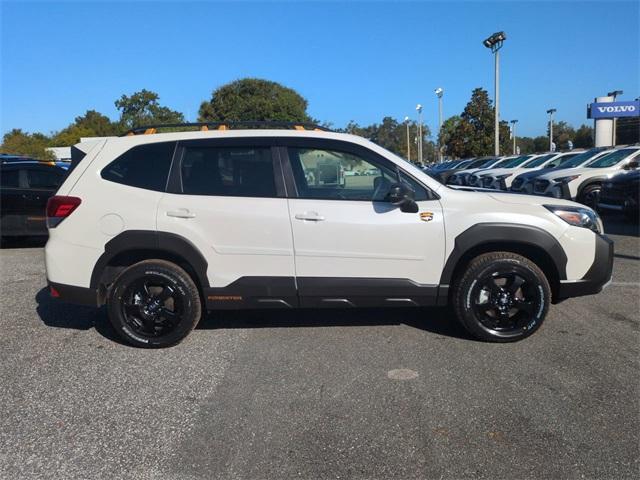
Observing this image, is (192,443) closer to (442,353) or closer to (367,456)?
(367,456)

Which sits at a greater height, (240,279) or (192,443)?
(240,279)

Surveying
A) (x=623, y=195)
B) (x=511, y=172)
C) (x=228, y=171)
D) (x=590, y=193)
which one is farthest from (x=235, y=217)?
(x=511, y=172)

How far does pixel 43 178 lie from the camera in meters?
9.66

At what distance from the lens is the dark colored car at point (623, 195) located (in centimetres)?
1052

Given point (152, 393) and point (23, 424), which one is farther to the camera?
point (152, 393)

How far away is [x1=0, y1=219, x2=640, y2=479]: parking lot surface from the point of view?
9.35 feet

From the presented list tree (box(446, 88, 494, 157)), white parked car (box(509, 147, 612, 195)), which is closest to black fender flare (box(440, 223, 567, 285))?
white parked car (box(509, 147, 612, 195))

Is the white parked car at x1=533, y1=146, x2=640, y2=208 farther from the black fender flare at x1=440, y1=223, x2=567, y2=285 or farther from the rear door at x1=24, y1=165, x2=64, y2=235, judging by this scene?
the rear door at x1=24, y1=165, x2=64, y2=235

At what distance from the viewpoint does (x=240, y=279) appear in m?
4.39

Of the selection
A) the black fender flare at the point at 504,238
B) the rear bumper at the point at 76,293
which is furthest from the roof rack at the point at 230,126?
the black fender flare at the point at 504,238

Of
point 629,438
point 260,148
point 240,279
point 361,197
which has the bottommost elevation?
point 629,438

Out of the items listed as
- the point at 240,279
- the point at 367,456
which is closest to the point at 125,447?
the point at 367,456

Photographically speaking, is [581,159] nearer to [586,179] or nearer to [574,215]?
[586,179]

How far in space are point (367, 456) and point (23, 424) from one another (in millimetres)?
2157
